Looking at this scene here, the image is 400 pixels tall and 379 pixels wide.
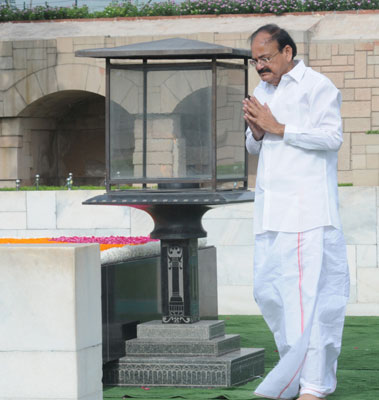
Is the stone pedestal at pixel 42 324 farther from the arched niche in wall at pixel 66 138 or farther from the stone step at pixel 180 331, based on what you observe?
the arched niche in wall at pixel 66 138

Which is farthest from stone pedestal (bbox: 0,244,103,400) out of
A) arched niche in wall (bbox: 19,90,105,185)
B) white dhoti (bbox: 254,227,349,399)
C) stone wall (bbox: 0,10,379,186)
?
arched niche in wall (bbox: 19,90,105,185)

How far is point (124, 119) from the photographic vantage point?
6.89 metres

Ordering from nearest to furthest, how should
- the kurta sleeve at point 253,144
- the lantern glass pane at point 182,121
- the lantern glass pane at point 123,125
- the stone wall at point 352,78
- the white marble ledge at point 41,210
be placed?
1. the kurta sleeve at point 253,144
2. the lantern glass pane at point 182,121
3. the lantern glass pane at point 123,125
4. the white marble ledge at point 41,210
5. the stone wall at point 352,78

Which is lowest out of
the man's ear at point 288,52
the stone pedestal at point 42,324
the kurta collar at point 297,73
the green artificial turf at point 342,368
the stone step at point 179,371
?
the green artificial turf at point 342,368

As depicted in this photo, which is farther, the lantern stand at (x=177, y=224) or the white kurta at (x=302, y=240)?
the lantern stand at (x=177, y=224)

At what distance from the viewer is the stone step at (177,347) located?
21.7ft

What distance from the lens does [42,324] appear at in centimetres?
511

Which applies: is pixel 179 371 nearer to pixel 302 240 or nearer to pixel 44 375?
pixel 302 240

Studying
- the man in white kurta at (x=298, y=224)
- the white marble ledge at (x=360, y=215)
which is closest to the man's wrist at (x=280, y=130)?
the man in white kurta at (x=298, y=224)

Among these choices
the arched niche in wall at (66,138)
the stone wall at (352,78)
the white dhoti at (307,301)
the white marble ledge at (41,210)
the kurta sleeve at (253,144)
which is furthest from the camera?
the arched niche in wall at (66,138)

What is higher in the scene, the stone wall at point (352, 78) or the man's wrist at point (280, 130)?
the stone wall at point (352, 78)

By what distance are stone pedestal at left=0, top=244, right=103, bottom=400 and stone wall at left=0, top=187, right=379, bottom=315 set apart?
18.7 feet

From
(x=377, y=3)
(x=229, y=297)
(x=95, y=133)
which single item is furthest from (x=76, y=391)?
(x=95, y=133)

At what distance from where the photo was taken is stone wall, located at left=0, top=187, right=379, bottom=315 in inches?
425
